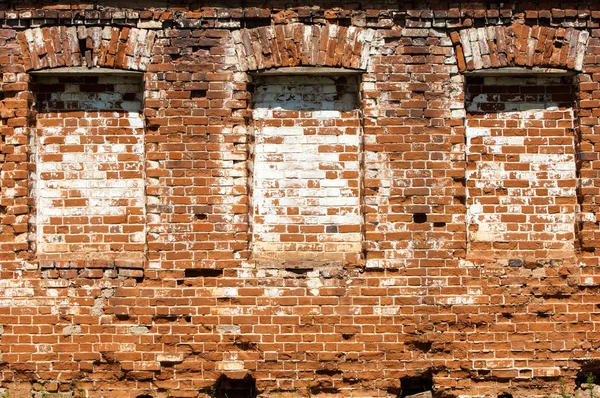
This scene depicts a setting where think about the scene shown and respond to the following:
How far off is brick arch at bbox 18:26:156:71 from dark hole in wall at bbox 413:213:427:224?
2.74 metres

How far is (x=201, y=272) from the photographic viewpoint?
552cm

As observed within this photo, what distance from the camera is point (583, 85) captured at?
561cm

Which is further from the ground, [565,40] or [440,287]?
[565,40]

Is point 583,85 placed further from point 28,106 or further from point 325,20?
point 28,106

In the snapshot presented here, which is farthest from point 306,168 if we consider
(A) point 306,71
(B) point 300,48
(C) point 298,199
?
(B) point 300,48

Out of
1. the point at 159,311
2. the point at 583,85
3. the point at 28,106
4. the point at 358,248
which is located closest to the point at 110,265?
the point at 159,311

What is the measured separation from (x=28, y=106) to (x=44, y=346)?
2.12 metres

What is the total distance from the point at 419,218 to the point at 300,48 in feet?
6.03

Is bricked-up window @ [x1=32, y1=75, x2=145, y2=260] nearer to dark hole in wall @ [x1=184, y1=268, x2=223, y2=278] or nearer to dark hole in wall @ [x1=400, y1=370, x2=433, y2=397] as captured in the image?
dark hole in wall @ [x1=184, y1=268, x2=223, y2=278]

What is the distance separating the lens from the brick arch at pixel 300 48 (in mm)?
5543

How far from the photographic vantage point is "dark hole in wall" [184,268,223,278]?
5.52 metres

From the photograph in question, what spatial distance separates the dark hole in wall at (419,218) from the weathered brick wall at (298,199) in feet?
0.06

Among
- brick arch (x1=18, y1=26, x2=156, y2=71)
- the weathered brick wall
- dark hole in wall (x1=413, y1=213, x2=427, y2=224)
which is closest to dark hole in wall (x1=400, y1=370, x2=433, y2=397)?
the weathered brick wall

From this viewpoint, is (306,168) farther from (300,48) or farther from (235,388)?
(235,388)
